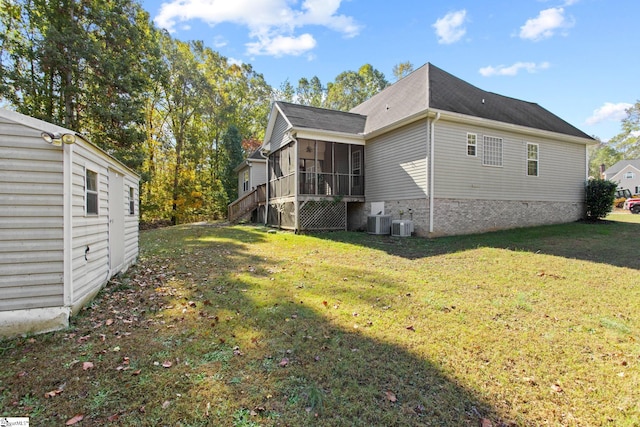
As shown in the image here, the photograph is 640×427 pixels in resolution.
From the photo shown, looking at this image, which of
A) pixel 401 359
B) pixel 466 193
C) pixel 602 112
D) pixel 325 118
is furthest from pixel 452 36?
pixel 602 112

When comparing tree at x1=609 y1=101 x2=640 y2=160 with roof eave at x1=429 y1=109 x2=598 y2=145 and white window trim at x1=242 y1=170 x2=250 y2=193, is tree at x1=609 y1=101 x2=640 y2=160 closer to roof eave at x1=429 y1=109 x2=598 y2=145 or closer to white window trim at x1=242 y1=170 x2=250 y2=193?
roof eave at x1=429 y1=109 x2=598 y2=145

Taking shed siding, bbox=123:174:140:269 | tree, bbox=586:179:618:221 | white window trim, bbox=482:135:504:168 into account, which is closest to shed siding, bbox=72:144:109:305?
shed siding, bbox=123:174:140:269

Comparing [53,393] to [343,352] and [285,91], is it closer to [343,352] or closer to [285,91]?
[343,352]

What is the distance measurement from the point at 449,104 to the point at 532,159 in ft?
17.0

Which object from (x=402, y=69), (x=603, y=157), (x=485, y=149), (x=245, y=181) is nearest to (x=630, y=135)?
(x=603, y=157)

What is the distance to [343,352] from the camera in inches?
130

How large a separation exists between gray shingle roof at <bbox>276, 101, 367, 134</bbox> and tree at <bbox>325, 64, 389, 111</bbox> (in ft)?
73.3

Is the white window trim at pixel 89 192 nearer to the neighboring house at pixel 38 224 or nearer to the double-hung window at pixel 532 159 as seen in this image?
the neighboring house at pixel 38 224

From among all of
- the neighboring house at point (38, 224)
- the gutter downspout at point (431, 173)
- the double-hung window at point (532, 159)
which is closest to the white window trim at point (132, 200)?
the neighboring house at point (38, 224)

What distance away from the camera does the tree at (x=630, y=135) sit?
4397cm

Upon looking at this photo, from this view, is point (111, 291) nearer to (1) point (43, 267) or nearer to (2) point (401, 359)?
(1) point (43, 267)

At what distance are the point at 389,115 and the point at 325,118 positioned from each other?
3.04m

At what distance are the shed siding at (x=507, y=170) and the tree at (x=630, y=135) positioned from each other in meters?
44.2

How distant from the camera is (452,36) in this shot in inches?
567
